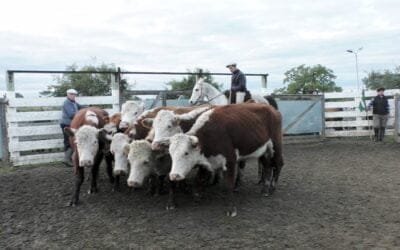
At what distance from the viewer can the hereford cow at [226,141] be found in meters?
5.71

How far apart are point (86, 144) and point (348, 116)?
10.6m

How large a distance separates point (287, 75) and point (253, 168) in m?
29.8

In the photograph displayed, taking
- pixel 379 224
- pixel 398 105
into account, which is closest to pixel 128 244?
pixel 379 224

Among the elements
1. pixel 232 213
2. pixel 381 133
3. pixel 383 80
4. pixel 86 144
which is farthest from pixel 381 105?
pixel 383 80

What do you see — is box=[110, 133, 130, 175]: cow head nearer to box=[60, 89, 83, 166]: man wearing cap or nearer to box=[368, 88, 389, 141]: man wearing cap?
box=[60, 89, 83, 166]: man wearing cap

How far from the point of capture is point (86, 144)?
256 inches

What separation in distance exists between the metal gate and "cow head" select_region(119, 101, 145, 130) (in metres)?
6.92

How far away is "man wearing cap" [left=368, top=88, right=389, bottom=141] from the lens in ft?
46.2

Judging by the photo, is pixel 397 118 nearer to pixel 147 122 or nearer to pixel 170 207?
pixel 147 122

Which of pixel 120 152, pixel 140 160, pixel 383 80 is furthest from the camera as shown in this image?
pixel 383 80

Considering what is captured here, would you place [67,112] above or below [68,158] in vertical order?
above

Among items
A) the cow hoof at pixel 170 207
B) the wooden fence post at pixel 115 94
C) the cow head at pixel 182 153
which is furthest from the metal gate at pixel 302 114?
the cow head at pixel 182 153

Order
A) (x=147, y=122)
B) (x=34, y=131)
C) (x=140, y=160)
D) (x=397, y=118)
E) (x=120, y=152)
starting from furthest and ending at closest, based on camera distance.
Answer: (x=397, y=118) → (x=34, y=131) → (x=147, y=122) → (x=120, y=152) → (x=140, y=160)

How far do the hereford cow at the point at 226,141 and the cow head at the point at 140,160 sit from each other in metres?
0.65
